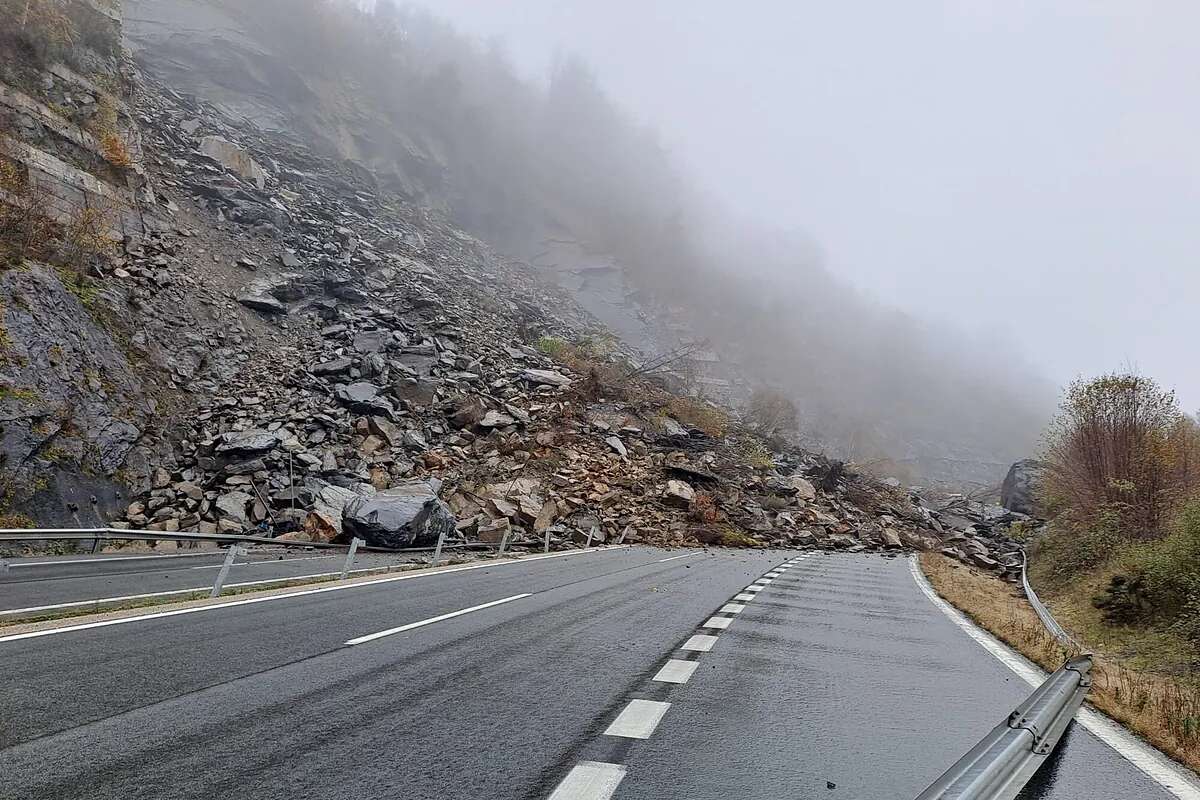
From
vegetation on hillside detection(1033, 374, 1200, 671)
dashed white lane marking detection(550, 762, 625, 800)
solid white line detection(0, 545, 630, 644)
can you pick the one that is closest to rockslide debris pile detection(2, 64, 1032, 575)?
solid white line detection(0, 545, 630, 644)

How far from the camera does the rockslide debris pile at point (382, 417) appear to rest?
2245 centimetres

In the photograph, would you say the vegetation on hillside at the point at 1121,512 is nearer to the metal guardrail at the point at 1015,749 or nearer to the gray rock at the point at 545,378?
the metal guardrail at the point at 1015,749

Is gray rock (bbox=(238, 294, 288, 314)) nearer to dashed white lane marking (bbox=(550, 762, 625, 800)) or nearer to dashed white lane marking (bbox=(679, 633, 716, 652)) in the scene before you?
dashed white lane marking (bbox=(679, 633, 716, 652))

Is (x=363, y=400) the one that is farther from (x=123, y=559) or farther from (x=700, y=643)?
(x=700, y=643)

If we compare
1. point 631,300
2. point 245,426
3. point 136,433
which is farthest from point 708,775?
point 631,300

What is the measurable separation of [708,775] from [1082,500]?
849 inches

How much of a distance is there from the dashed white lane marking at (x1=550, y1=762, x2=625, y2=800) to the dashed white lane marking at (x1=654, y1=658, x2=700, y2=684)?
2.00 metres

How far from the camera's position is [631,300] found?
264 ft

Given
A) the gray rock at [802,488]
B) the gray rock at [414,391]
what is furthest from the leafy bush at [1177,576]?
the gray rock at [414,391]

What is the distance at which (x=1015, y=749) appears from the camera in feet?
10.4

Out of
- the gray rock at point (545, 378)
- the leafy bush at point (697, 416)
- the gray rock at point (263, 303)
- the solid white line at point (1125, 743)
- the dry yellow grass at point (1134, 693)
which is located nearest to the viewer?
the solid white line at point (1125, 743)

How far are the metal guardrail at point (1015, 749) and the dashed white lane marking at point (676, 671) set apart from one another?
2.44m

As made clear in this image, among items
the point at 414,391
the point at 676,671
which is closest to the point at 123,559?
the point at 676,671

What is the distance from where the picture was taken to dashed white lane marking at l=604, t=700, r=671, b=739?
13.2 ft
